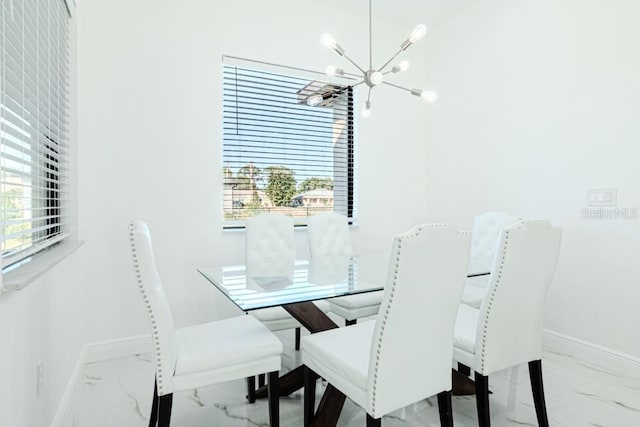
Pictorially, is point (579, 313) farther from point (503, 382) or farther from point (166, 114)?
point (166, 114)

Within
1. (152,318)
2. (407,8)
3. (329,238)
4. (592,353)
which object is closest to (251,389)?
(152,318)

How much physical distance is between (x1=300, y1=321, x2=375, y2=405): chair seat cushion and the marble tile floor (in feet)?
1.66

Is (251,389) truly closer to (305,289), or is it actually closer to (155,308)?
(305,289)

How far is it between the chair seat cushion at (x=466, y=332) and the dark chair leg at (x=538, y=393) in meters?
0.31

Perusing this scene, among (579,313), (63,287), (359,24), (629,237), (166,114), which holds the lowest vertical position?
(579,313)

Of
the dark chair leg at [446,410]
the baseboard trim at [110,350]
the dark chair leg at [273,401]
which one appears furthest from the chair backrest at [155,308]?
the baseboard trim at [110,350]

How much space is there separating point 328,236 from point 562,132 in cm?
191

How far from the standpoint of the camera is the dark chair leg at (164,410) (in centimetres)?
142

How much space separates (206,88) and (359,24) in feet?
5.43

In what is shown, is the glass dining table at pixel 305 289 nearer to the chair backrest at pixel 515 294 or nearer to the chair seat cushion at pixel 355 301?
the chair seat cushion at pixel 355 301

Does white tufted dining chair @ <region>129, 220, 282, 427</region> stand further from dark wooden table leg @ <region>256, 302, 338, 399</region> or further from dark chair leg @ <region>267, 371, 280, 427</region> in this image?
dark wooden table leg @ <region>256, 302, 338, 399</region>

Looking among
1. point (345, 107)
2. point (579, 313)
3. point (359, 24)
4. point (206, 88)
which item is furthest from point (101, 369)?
point (359, 24)

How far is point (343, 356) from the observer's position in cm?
150

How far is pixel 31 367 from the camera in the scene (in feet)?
4.70
